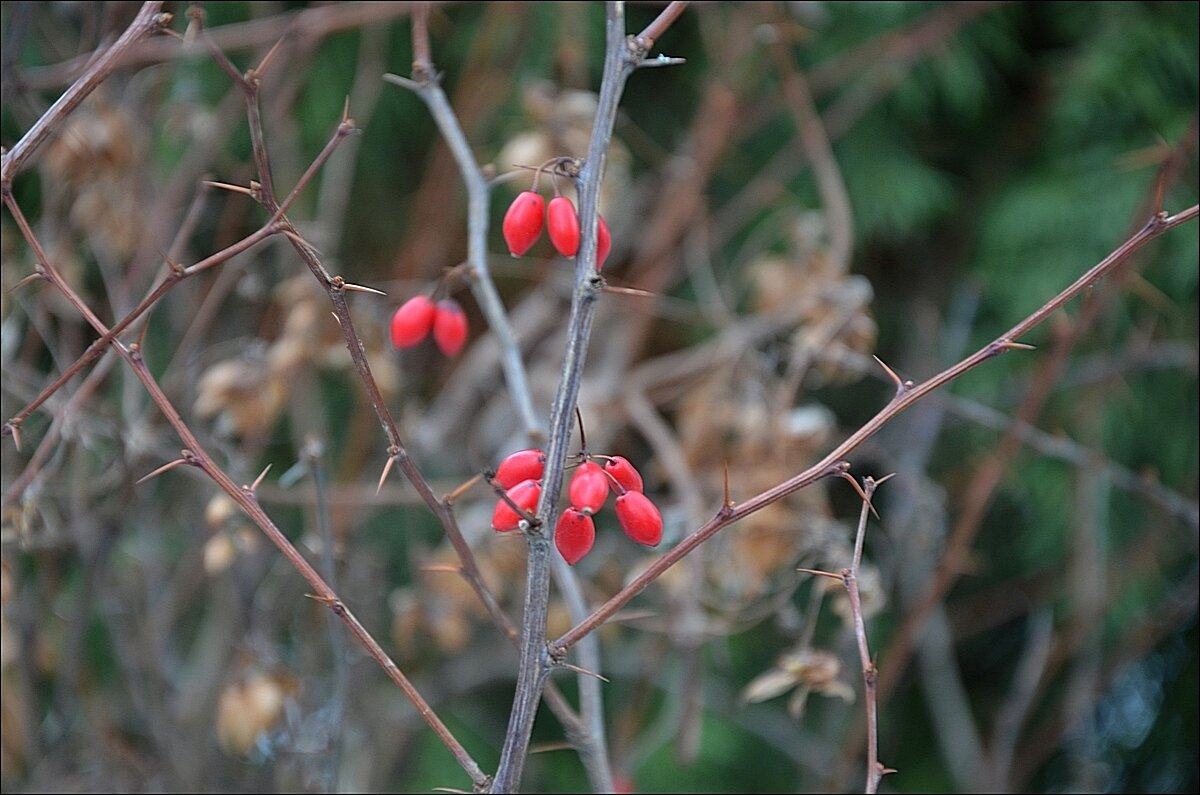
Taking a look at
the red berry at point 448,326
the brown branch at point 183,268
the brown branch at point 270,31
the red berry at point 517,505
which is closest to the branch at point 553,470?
the red berry at point 517,505

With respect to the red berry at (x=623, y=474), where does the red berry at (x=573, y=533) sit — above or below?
below

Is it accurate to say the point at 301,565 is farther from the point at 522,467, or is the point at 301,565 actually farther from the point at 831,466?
the point at 831,466

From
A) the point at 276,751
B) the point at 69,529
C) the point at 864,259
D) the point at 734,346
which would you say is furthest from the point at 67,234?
the point at 864,259

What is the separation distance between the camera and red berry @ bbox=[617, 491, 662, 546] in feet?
1.61

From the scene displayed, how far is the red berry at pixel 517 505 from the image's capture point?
1.58 feet

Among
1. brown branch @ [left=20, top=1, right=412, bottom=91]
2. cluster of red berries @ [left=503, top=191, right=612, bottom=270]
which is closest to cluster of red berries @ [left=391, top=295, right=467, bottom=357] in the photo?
cluster of red berries @ [left=503, top=191, right=612, bottom=270]

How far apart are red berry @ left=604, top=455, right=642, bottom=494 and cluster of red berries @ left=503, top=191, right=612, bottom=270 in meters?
0.09

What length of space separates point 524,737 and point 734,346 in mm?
698

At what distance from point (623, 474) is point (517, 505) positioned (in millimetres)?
56

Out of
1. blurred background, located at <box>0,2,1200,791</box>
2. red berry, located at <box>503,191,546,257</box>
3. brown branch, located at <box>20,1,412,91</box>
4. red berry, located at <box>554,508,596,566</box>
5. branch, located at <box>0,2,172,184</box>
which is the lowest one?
blurred background, located at <box>0,2,1200,791</box>

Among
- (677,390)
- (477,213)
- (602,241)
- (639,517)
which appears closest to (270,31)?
(477,213)

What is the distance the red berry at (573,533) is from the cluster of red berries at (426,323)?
8.8 inches

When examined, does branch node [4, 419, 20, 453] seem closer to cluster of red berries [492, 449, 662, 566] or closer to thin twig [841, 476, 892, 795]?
cluster of red berries [492, 449, 662, 566]

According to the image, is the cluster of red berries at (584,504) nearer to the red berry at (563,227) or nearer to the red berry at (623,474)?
the red berry at (623,474)
